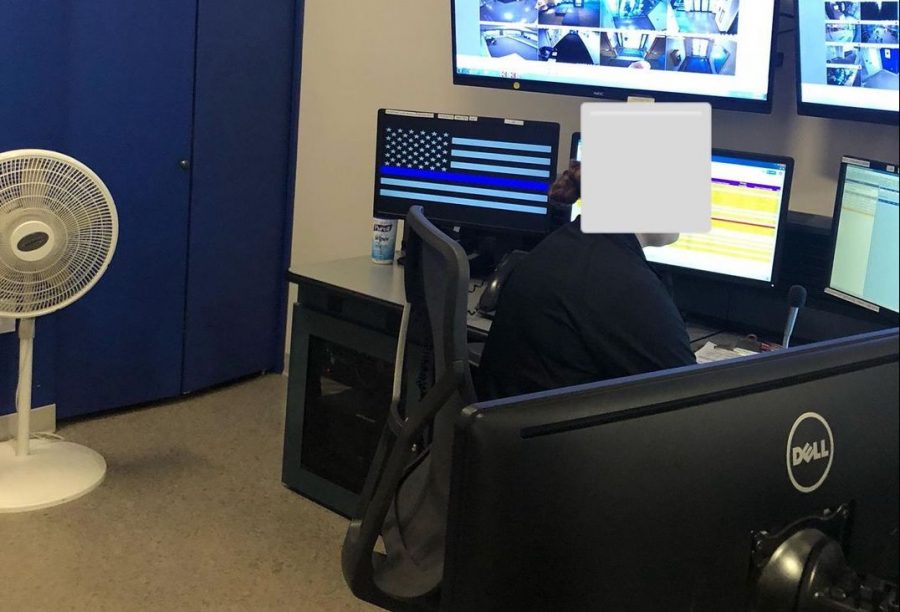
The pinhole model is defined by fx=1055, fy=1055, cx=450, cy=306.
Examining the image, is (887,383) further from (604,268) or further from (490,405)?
(604,268)

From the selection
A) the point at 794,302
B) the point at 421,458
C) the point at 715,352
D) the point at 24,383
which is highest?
the point at 794,302

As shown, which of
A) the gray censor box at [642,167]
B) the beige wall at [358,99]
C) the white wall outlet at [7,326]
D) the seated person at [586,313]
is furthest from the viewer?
the beige wall at [358,99]

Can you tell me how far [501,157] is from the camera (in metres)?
2.94

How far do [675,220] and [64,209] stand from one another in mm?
2556

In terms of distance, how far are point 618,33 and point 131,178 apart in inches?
64.5

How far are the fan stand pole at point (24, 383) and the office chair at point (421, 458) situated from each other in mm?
1489

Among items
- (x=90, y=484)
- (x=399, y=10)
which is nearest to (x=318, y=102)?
(x=399, y=10)

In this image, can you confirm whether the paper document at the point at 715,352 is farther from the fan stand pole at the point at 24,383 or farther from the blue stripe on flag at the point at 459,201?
the fan stand pole at the point at 24,383

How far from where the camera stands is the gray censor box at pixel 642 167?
0.63 meters

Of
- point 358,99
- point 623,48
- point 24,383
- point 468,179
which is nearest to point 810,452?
point 623,48

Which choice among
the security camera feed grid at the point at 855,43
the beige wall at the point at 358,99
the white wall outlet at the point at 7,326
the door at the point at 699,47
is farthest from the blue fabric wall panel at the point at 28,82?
the security camera feed grid at the point at 855,43

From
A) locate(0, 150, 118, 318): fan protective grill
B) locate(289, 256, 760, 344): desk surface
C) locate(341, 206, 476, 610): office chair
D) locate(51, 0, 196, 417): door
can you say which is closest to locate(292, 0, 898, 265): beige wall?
locate(51, 0, 196, 417): door

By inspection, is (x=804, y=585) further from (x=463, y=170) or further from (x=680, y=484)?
(x=463, y=170)

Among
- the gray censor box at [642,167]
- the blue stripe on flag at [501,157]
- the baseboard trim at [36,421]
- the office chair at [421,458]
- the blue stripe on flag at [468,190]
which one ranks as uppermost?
the gray censor box at [642,167]
